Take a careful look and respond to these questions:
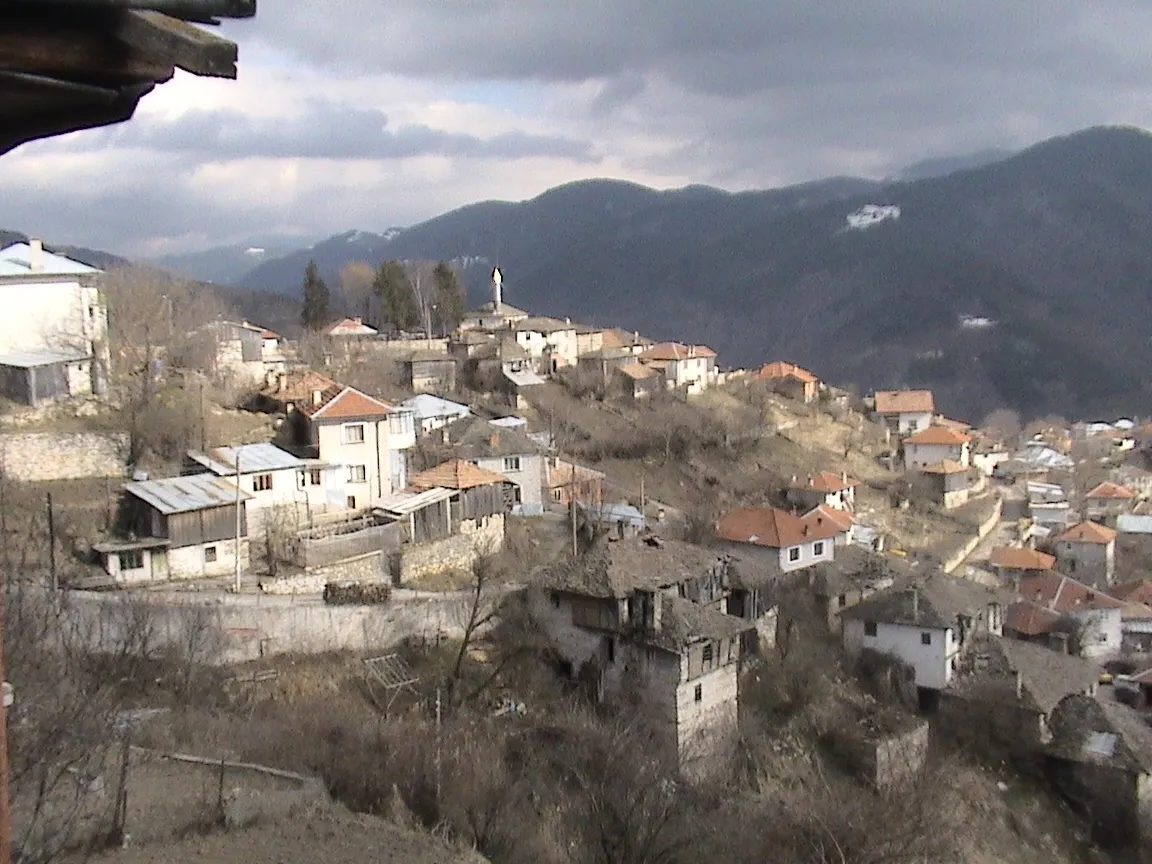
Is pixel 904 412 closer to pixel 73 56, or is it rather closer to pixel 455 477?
pixel 455 477

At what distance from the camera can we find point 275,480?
25281mm

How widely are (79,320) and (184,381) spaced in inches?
157

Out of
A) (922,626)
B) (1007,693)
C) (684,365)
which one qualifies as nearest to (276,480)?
(922,626)

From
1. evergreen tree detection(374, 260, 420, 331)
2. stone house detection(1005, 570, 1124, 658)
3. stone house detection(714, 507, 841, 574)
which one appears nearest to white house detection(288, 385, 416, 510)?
stone house detection(714, 507, 841, 574)

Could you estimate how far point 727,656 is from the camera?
23.3 meters

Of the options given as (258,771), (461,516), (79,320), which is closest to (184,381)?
(79,320)

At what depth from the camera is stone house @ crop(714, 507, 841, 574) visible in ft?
112

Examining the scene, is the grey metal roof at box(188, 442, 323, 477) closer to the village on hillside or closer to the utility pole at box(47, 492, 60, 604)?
the village on hillside

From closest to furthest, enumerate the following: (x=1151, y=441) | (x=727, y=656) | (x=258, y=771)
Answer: (x=258, y=771)
(x=727, y=656)
(x=1151, y=441)

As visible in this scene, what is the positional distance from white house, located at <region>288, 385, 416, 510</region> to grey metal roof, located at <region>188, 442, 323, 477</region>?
56.3 inches

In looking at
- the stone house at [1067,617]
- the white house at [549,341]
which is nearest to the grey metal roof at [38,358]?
the white house at [549,341]

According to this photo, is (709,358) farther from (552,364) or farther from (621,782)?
(621,782)

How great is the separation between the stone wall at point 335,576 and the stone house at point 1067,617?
73.0 ft

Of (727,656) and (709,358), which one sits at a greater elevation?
(709,358)
